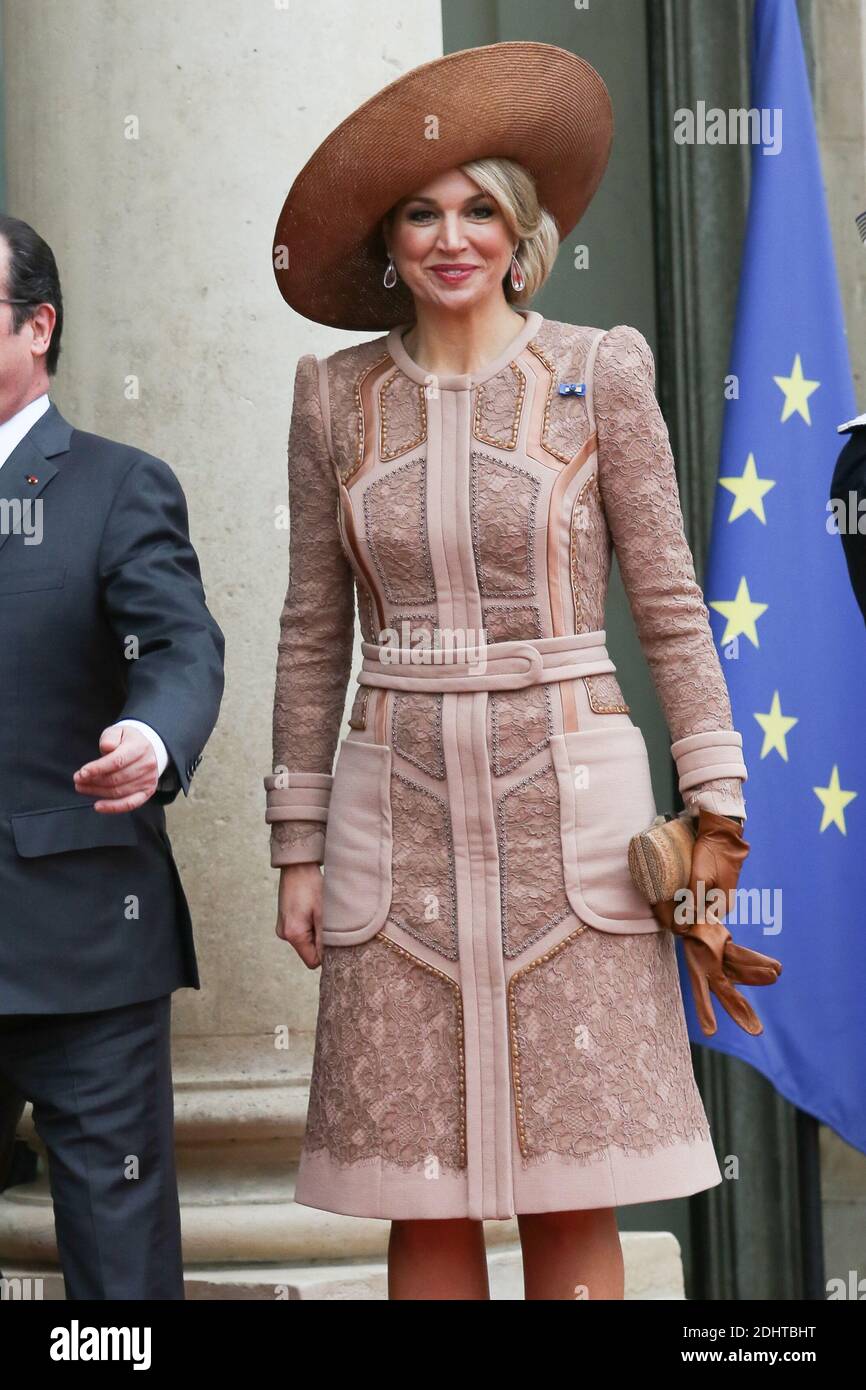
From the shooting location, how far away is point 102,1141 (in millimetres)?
3320

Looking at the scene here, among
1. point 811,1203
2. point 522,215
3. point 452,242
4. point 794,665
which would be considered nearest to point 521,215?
point 522,215

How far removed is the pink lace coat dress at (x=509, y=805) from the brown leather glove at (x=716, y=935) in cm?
4

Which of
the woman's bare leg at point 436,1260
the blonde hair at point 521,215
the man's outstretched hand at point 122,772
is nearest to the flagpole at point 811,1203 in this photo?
the woman's bare leg at point 436,1260

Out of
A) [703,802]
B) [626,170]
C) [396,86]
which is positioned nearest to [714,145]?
[626,170]

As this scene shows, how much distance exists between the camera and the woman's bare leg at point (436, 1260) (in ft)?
11.0

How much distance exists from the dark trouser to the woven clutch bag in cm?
82

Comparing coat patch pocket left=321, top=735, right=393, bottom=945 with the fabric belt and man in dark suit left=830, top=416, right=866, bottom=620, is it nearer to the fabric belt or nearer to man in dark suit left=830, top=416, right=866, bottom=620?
the fabric belt

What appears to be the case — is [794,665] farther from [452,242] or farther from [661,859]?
[452,242]

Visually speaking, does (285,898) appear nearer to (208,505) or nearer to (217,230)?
(208,505)

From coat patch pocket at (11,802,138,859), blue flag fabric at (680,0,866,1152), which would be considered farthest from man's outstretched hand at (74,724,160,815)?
blue flag fabric at (680,0,866,1152)

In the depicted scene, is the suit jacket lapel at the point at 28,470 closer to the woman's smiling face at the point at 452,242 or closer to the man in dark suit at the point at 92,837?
the man in dark suit at the point at 92,837

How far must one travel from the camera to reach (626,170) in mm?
5805

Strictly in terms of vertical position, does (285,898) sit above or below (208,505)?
below

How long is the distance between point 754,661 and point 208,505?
1249 mm
